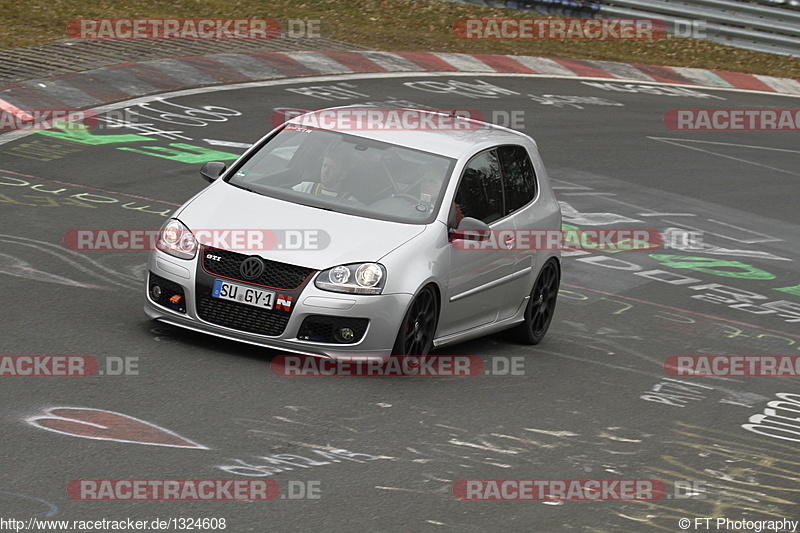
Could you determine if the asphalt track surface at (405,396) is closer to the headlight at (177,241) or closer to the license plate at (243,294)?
the license plate at (243,294)

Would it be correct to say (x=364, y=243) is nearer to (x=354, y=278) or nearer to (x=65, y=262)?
(x=354, y=278)

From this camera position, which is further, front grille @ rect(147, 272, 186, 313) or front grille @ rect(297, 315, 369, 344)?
front grille @ rect(147, 272, 186, 313)

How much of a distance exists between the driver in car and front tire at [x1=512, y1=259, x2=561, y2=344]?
74.8 inches

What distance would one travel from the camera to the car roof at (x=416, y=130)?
9555 mm

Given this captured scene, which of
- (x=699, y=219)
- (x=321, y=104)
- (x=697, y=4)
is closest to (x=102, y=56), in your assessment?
(x=321, y=104)

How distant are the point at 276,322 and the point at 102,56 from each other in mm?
12738

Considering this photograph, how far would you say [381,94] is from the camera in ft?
66.4

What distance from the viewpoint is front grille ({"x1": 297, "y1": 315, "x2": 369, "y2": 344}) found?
8242mm

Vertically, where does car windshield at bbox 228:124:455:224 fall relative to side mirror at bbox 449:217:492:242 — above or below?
above

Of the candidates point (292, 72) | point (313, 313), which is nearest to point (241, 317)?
point (313, 313)

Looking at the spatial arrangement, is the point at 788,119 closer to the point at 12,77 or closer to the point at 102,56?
the point at 102,56
